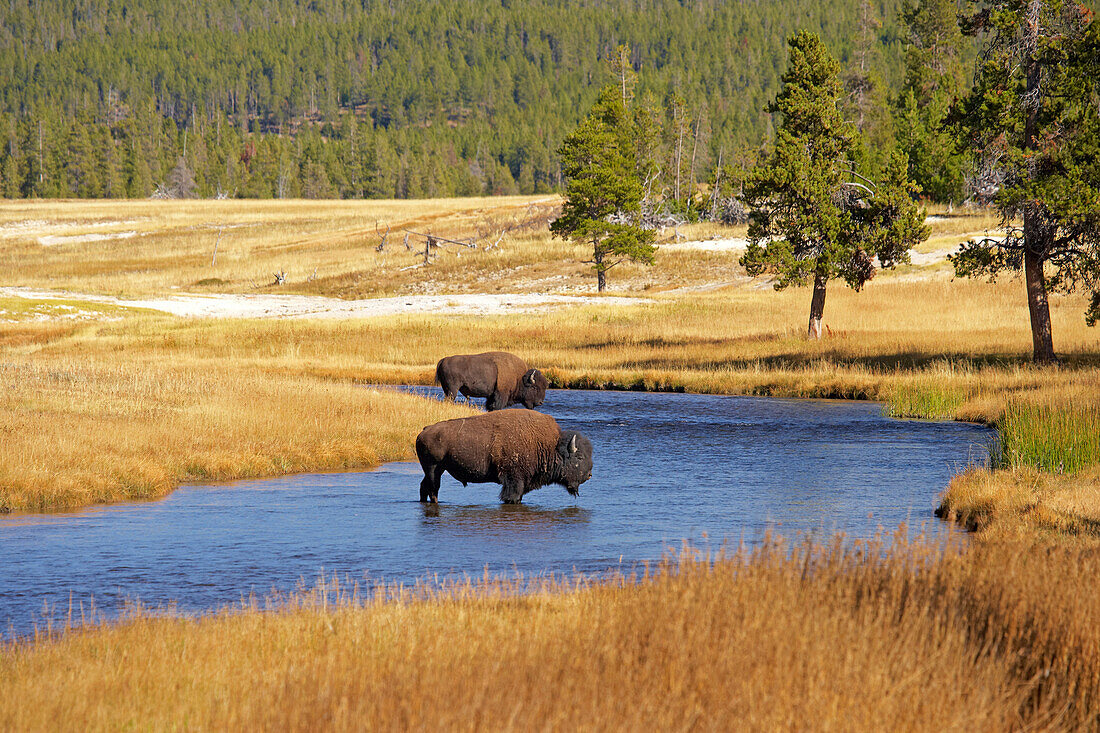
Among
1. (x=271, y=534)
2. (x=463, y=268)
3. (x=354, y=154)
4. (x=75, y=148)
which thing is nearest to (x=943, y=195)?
(x=463, y=268)

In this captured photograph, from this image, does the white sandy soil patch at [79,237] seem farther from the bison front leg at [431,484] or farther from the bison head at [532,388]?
the bison front leg at [431,484]

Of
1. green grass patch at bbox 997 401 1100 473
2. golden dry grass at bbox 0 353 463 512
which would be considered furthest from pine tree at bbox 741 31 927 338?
green grass patch at bbox 997 401 1100 473

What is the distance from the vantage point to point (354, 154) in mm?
169125

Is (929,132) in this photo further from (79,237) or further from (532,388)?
(79,237)

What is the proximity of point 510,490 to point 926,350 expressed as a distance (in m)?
22.4

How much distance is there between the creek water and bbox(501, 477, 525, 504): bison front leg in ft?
0.95

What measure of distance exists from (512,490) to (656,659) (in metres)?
9.03

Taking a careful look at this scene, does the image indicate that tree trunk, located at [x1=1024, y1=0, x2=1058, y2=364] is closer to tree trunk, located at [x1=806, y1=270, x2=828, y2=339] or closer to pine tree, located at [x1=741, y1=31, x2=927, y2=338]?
pine tree, located at [x1=741, y1=31, x2=927, y2=338]

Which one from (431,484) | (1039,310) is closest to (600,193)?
(1039,310)

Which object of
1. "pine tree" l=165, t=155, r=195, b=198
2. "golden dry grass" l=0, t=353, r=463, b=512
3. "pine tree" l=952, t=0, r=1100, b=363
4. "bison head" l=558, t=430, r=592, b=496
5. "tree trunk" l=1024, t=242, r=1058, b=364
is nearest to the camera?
"bison head" l=558, t=430, r=592, b=496

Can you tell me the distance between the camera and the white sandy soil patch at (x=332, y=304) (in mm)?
50219

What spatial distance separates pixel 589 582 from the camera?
1001 cm

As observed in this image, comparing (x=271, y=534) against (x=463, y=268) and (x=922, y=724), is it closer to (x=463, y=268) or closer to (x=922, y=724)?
(x=922, y=724)

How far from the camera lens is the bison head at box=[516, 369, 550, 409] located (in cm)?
2392
